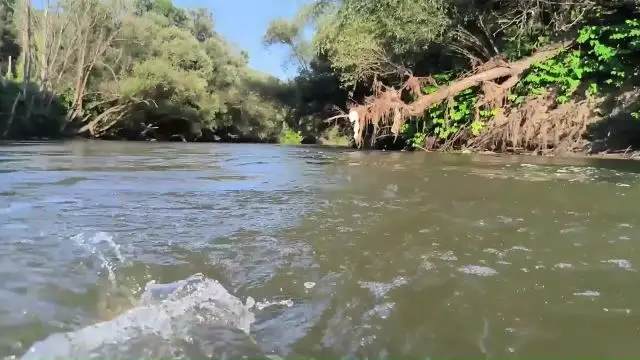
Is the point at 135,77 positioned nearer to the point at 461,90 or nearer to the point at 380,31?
the point at 380,31

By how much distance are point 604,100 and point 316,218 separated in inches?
516

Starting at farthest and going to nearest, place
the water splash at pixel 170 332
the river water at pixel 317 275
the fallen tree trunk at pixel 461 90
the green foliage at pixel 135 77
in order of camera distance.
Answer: the green foliage at pixel 135 77 < the fallen tree trunk at pixel 461 90 < the river water at pixel 317 275 < the water splash at pixel 170 332

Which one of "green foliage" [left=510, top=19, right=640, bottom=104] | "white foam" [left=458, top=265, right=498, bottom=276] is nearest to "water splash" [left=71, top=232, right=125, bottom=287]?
"white foam" [left=458, top=265, right=498, bottom=276]

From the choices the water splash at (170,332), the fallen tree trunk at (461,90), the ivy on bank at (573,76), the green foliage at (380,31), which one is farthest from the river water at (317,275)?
the green foliage at (380,31)

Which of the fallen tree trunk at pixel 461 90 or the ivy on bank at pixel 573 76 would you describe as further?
the fallen tree trunk at pixel 461 90

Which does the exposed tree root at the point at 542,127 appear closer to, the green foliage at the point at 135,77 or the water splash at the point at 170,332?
the water splash at the point at 170,332

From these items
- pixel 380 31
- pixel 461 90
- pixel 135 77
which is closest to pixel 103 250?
pixel 461 90

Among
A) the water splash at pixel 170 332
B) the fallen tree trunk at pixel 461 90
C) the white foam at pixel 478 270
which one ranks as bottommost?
the water splash at pixel 170 332

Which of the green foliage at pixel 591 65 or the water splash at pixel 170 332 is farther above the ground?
the green foliage at pixel 591 65

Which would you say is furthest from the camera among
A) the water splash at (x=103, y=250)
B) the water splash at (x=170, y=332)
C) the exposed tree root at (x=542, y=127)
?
the exposed tree root at (x=542, y=127)

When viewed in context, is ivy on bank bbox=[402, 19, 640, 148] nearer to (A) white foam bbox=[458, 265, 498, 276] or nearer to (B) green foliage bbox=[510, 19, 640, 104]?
(B) green foliage bbox=[510, 19, 640, 104]

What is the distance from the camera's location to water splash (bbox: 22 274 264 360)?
2.25 meters

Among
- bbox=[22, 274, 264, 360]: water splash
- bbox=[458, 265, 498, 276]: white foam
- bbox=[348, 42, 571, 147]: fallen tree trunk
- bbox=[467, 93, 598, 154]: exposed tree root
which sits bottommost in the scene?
bbox=[22, 274, 264, 360]: water splash

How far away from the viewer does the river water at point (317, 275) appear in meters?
2.40
